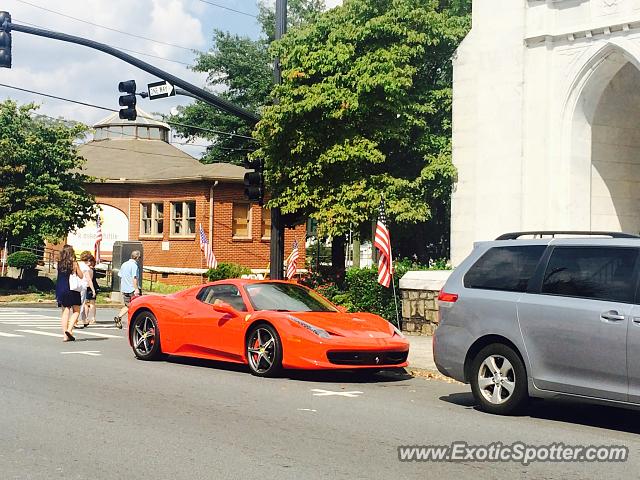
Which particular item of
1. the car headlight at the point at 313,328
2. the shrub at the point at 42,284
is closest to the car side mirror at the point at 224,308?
the car headlight at the point at 313,328

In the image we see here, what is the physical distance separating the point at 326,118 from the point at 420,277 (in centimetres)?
603

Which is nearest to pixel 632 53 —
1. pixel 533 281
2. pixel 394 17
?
pixel 394 17

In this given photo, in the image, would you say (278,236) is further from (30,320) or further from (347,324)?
(347,324)

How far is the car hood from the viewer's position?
12977mm

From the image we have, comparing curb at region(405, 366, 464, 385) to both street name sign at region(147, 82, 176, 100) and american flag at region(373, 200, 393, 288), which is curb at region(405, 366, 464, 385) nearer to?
american flag at region(373, 200, 393, 288)

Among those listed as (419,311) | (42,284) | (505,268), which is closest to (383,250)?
(419,311)

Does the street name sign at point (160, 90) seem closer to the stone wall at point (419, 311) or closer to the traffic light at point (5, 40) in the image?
the traffic light at point (5, 40)

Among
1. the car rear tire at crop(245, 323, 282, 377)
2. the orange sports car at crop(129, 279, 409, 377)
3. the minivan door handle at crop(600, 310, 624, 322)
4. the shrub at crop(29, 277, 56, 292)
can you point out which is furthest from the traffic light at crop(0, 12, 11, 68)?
the shrub at crop(29, 277, 56, 292)

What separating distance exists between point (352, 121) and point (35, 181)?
57.1ft

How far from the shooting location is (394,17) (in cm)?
2569

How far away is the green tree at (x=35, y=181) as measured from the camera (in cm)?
3688

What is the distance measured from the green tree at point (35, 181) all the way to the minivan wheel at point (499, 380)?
28.7 meters

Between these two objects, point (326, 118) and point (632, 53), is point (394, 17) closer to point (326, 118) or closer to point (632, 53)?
point (326, 118)

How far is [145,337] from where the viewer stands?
15.1 m
